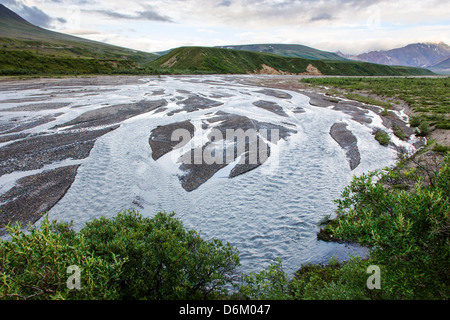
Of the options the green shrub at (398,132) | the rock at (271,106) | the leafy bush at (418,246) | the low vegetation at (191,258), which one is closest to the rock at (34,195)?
the low vegetation at (191,258)

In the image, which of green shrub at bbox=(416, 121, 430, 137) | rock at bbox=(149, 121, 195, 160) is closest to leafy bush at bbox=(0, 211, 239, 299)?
rock at bbox=(149, 121, 195, 160)

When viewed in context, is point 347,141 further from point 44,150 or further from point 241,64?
point 241,64

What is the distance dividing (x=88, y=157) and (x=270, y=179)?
16411mm

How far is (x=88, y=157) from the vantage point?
856 inches

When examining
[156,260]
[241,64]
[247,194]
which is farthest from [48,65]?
[156,260]

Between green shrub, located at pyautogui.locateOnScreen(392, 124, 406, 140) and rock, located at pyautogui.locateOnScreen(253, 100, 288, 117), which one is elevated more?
rock, located at pyautogui.locateOnScreen(253, 100, 288, 117)

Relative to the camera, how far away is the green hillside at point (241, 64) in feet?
461

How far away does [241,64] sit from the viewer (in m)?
152

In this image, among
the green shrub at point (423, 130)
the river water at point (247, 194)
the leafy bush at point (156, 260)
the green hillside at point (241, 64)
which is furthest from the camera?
the green hillside at point (241, 64)

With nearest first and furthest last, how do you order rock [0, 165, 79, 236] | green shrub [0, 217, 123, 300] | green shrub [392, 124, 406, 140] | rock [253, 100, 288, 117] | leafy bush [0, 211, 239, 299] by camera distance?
green shrub [0, 217, 123, 300] → leafy bush [0, 211, 239, 299] → rock [0, 165, 79, 236] → green shrub [392, 124, 406, 140] → rock [253, 100, 288, 117]

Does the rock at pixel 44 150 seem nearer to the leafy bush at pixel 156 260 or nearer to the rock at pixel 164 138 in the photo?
the rock at pixel 164 138

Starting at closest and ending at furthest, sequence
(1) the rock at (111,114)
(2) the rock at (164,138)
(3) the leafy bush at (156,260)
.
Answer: (3) the leafy bush at (156,260) → (2) the rock at (164,138) → (1) the rock at (111,114)

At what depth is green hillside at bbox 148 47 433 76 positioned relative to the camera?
140 meters

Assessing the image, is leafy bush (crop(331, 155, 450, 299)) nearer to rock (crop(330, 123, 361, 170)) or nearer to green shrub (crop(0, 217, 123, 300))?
green shrub (crop(0, 217, 123, 300))
